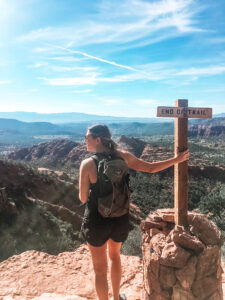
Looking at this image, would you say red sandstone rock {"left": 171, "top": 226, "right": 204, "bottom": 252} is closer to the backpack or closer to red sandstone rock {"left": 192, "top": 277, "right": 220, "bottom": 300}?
red sandstone rock {"left": 192, "top": 277, "right": 220, "bottom": 300}

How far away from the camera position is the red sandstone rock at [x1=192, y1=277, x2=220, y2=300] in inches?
96.8

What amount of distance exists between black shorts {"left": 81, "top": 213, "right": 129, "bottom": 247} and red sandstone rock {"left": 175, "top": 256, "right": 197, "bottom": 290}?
2.32ft

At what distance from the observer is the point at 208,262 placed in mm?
2494

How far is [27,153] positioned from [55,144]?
26.2ft

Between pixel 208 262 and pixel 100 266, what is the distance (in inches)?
41.8

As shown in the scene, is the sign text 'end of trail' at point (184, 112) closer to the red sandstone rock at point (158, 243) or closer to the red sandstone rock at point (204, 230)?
the red sandstone rock at point (204, 230)

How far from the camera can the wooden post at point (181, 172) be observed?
2.59 metres

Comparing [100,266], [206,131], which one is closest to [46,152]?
[100,266]

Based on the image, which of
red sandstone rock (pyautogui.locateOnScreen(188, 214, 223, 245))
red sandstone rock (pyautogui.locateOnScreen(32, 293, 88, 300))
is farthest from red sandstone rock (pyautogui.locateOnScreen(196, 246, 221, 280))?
red sandstone rock (pyautogui.locateOnScreen(32, 293, 88, 300))

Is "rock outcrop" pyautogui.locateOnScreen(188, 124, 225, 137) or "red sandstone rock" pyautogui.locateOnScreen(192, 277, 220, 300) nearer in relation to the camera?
"red sandstone rock" pyautogui.locateOnScreen(192, 277, 220, 300)

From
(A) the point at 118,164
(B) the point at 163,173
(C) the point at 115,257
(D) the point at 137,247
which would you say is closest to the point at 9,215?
(D) the point at 137,247

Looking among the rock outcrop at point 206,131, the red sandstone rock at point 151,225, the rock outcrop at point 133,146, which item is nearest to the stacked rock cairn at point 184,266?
the red sandstone rock at point 151,225

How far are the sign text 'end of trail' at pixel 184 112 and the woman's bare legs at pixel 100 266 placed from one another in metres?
1.40

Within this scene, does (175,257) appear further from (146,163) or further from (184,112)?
(184,112)
